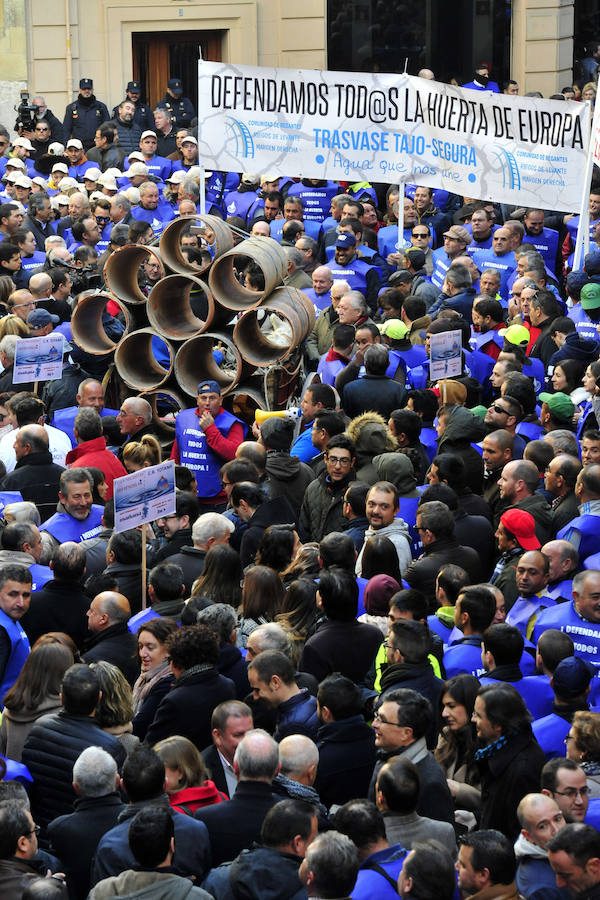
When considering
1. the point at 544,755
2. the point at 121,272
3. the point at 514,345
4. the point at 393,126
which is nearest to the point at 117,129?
the point at 393,126

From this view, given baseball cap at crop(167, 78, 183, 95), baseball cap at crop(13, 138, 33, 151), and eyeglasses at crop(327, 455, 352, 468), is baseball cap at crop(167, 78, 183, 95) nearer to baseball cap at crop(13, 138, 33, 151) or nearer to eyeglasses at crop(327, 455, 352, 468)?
baseball cap at crop(13, 138, 33, 151)

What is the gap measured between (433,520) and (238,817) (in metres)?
2.87

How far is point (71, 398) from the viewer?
11.9 metres

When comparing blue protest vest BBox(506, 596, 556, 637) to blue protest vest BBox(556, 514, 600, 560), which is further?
blue protest vest BBox(556, 514, 600, 560)

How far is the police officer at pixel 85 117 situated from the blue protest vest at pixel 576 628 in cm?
1594

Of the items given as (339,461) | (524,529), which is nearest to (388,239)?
(339,461)

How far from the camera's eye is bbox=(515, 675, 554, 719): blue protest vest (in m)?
6.97

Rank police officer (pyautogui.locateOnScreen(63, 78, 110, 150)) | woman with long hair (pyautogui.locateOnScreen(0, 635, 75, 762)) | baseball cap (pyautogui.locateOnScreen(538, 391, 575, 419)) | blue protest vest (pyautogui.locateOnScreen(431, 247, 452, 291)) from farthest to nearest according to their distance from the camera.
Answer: police officer (pyautogui.locateOnScreen(63, 78, 110, 150))
blue protest vest (pyautogui.locateOnScreen(431, 247, 452, 291))
baseball cap (pyautogui.locateOnScreen(538, 391, 575, 419))
woman with long hair (pyautogui.locateOnScreen(0, 635, 75, 762))

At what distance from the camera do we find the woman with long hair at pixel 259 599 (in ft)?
25.6

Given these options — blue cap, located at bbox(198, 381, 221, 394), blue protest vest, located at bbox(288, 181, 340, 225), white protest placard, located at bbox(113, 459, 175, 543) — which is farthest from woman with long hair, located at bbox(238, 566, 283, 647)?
blue protest vest, located at bbox(288, 181, 340, 225)

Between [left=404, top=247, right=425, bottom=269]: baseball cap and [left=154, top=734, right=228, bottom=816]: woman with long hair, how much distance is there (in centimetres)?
836

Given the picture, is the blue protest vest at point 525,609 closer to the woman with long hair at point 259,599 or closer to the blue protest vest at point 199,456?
the woman with long hair at point 259,599

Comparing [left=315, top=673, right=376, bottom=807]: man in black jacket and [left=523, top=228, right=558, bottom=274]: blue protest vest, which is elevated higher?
[left=523, top=228, right=558, bottom=274]: blue protest vest

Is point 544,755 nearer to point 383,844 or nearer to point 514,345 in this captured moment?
point 383,844
